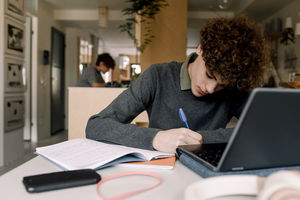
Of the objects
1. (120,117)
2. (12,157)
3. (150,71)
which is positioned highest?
(150,71)

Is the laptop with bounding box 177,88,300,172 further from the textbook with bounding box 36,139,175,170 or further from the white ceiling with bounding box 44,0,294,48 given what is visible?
the white ceiling with bounding box 44,0,294,48

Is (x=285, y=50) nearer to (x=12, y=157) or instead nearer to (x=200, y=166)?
(x=12, y=157)

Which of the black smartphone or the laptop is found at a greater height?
the laptop

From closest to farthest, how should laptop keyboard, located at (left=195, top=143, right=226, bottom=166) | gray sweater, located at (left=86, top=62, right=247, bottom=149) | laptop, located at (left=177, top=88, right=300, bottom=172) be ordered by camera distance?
laptop, located at (left=177, top=88, right=300, bottom=172)
laptop keyboard, located at (left=195, top=143, right=226, bottom=166)
gray sweater, located at (left=86, top=62, right=247, bottom=149)

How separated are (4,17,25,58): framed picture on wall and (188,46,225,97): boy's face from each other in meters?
2.74

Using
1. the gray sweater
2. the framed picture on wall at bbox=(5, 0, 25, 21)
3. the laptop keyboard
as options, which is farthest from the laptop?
the framed picture on wall at bbox=(5, 0, 25, 21)

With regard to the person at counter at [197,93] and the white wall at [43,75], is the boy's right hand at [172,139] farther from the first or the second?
the white wall at [43,75]

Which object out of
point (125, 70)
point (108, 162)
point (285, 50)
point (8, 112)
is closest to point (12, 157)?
point (8, 112)

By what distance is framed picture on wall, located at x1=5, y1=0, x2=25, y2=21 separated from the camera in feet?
10.3

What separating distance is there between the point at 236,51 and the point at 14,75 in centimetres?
312

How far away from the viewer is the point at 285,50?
492 cm

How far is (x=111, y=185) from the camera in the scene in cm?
50

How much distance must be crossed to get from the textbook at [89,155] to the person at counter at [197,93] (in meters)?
0.09

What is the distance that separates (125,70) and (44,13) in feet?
25.6
